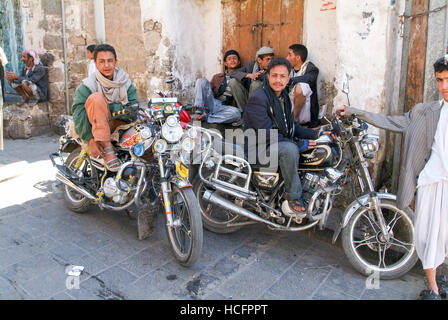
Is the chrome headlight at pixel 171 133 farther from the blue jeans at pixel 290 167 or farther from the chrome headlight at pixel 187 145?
the blue jeans at pixel 290 167

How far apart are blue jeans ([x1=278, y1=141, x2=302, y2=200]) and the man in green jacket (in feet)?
5.06

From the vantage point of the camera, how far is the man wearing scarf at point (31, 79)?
26.5 feet

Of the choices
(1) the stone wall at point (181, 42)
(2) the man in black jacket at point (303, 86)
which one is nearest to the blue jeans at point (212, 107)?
(1) the stone wall at point (181, 42)

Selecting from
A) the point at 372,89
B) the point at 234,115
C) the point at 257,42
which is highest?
the point at 257,42

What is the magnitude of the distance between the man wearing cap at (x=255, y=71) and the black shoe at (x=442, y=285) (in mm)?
3024

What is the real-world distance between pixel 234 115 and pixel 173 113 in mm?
1928

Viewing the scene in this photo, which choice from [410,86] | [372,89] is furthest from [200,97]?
[410,86]

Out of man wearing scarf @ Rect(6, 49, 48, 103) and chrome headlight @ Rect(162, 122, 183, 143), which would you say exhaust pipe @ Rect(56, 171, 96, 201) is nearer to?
chrome headlight @ Rect(162, 122, 183, 143)

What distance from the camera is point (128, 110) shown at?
3.42 m

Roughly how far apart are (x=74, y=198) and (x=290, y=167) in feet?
8.43

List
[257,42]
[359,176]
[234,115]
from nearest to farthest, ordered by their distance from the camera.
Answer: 1. [359,176]
2. [234,115]
3. [257,42]

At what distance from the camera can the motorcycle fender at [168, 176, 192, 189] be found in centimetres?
317

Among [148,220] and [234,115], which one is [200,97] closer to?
[234,115]
